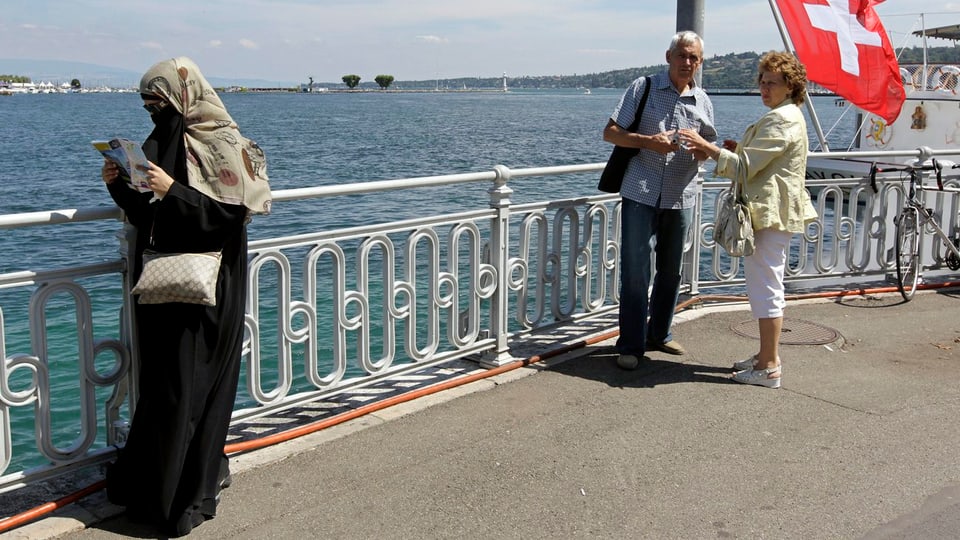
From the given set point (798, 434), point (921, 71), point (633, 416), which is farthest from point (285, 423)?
point (921, 71)

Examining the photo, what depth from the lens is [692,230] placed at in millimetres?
7574

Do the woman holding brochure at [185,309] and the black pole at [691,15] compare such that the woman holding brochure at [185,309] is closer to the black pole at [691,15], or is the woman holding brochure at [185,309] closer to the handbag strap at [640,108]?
the handbag strap at [640,108]

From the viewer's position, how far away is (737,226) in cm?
556

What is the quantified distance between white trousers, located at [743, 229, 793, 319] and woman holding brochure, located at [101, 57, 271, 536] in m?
3.16

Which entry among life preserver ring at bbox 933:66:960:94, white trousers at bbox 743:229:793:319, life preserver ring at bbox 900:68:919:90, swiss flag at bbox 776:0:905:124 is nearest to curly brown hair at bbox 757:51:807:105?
white trousers at bbox 743:229:793:319

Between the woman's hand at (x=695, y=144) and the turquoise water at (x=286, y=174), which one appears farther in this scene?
the turquoise water at (x=286, y=174)

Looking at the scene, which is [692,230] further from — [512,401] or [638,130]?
[512,401]

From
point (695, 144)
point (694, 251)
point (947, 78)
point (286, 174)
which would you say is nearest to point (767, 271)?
point (695, 144)

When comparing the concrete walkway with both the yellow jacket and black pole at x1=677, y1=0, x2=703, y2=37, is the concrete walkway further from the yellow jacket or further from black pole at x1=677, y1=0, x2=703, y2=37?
black pole at x1=677, y1=0, x2=703, y2=37

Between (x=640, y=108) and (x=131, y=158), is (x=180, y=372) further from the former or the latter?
(x=640, y=108)

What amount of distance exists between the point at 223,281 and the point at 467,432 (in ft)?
5.52

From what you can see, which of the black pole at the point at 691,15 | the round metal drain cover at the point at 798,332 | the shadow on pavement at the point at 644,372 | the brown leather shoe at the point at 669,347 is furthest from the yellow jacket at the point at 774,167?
the black pole at the point at 691,15

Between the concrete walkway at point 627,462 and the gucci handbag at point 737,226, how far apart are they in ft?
2.85

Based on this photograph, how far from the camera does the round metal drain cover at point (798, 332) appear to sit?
6.80 metres
